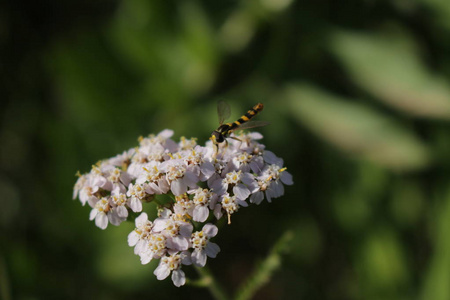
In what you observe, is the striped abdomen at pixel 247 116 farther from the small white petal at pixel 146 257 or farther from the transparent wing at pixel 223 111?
the small white petal at pixel 146 257

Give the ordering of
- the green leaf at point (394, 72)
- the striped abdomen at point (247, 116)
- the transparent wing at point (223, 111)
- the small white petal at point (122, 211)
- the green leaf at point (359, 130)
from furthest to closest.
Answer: the green leaf at point (359, 130) → the green leaf at point (394, 72) → the transparent wing at point (223, 111) → the striped abdomen at point (247, 116) → the small white petal at point (122, 211)

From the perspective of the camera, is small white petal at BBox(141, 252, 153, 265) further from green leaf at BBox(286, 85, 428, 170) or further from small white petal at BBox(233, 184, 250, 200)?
green leaf at BBox(286, 85, 428, 170)

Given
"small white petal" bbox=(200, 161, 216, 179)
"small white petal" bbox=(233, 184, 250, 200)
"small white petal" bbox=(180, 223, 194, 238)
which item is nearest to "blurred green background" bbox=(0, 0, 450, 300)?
"small white petal" bbox=(200, 161, 216, 179)

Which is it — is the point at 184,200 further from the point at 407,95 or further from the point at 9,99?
the point at 9,99

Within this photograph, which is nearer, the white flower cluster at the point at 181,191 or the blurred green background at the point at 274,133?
the white flower cluster at the point at 181,191

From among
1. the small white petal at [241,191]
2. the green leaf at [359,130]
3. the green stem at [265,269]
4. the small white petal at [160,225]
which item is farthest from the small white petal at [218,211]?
the green leaf at [359,130]

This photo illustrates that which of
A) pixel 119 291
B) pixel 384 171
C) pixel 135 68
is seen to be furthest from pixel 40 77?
pixel 384 171

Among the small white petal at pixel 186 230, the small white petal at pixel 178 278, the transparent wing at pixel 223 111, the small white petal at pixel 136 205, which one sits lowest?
the small white petal at pixel 178 278
